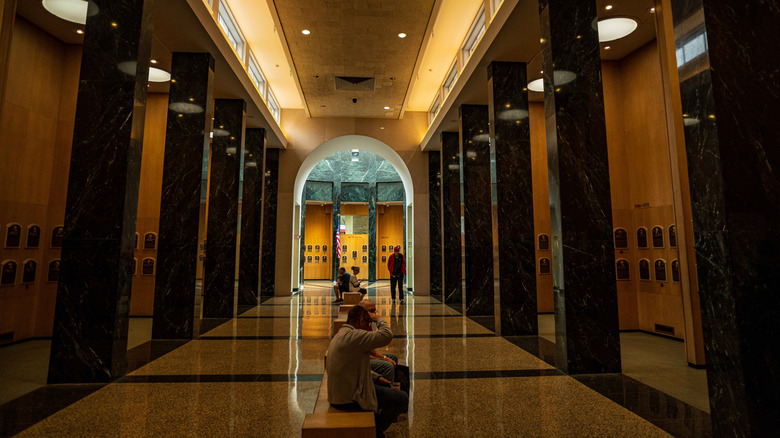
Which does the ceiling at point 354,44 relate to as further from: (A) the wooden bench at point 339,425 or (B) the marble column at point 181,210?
(A) the wooden bench at point 339,425

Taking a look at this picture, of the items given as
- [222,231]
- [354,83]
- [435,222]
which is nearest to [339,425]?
[222,231]

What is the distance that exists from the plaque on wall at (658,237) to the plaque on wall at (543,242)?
2.67 metres

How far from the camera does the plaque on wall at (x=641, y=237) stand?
7.66 m

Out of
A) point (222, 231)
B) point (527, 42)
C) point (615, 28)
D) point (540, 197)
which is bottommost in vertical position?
point (222, 231)

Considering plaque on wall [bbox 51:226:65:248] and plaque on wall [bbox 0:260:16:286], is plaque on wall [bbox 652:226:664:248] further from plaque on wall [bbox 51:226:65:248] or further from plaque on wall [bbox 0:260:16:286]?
plaque on wall [bbox 0:260:16:286]

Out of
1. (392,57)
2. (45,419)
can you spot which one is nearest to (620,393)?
(45,419)

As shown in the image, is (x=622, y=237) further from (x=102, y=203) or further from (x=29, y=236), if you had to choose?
(x=29, y=236)

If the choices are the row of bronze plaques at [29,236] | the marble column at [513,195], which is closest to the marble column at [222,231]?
the row of bronze plaques at [29,236]

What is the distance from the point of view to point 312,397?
13.0 feet

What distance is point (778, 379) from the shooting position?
2561 millimetres

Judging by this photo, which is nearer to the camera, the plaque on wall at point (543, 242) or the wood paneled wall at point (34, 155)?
the wood paneled wall at point (34, 155)

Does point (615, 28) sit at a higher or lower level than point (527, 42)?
higher

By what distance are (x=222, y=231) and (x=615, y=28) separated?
29.3 feet

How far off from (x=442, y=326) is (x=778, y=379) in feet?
18.7
